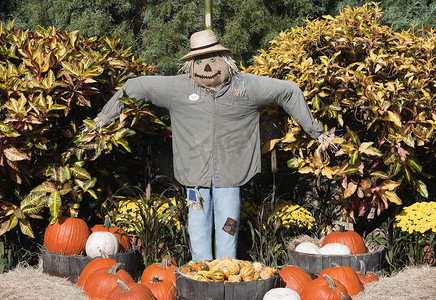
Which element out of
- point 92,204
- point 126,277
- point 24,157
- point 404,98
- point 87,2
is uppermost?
point 87,2

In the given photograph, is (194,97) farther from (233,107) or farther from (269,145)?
(269,145)

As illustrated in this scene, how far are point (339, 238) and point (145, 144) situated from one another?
191 cm

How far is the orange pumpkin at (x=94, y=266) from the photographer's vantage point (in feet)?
12.2

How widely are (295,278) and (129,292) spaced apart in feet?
3.59

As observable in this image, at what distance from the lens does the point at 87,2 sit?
6156mm

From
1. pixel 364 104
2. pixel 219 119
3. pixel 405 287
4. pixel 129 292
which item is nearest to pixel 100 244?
pixel 129 292

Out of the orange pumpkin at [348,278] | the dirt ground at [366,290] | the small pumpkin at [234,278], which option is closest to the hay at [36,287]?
the dirt ground at [366,290]

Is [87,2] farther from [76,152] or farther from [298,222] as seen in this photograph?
[298,222]

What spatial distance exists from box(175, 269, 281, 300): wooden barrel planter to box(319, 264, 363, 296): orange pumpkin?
549 millimetres

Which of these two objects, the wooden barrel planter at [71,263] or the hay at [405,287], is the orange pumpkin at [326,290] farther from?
the wooden barrel planter at [71,263]

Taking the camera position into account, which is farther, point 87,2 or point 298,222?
point 87,2

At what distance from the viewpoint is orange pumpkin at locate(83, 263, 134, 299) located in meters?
3.43

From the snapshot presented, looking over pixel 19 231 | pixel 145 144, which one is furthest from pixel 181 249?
pixel 19 231

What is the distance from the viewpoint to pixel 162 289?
347 centimetres
